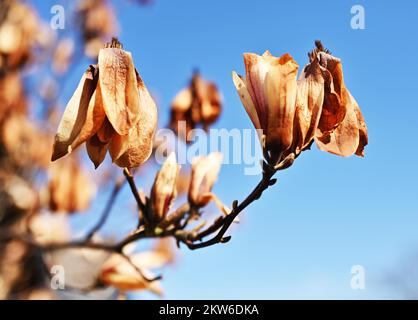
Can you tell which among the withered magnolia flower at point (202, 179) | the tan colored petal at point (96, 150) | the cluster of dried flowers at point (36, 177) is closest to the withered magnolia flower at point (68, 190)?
the cluster of dried flowers at point (36, 177)

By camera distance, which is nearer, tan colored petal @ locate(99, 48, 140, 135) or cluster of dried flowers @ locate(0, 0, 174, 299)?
tan colored petal @ locate(99, 48, 140, 135)

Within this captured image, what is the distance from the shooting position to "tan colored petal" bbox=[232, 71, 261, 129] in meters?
0.79

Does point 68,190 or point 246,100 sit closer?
point 246,100

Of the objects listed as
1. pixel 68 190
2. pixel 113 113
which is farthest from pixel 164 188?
pixel 68 190

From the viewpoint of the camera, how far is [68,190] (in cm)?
174

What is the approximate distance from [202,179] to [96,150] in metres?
0.36

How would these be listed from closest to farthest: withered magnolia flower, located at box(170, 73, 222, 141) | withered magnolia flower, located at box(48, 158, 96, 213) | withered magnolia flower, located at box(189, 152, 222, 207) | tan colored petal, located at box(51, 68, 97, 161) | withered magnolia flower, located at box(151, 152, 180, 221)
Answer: tan colored petal, located at box(51, 68, 97, 161)
withered magnolia flower, located at box(151, 152, 180, 221)
withered magnolia flower, located at box(189, 152, 222, 207)
withered magnolia flower, located at box(170, 73, 222, 141)
withered magnolia flower, located at box(48, 158, 96, 213)

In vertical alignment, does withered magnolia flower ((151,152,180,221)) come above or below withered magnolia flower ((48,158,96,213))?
above

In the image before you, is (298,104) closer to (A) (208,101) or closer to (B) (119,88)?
(B) (119,88)

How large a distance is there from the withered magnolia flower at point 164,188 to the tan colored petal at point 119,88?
0.24 meters

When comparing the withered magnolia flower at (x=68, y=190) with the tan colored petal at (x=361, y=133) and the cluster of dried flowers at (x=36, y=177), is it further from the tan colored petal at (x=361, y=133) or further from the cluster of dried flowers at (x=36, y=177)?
the tan colored petal at (x=361, y=133)

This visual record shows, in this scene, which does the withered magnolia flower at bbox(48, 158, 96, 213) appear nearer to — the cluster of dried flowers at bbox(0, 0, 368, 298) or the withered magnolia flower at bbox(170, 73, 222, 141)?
the cluster of dried flowers at bbox(0, 0, 368, 298)

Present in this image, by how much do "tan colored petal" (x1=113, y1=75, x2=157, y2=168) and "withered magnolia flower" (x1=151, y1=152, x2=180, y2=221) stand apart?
20 cm

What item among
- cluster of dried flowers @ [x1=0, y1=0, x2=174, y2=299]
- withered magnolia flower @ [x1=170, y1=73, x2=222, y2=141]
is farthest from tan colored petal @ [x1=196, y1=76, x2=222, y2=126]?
cluster of dried flowers @ [x1=0, y1=0, x2=174, y2=299]
